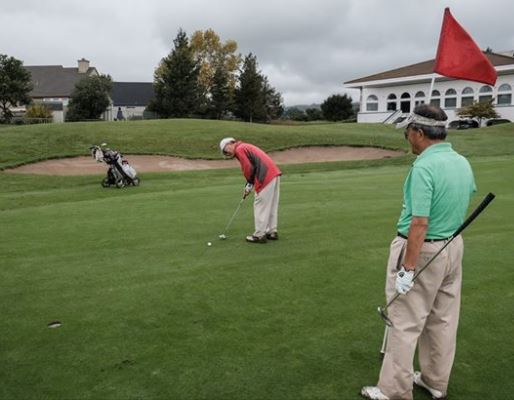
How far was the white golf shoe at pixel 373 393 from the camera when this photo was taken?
4113 mm

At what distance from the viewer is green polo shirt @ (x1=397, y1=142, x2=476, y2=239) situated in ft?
12.4

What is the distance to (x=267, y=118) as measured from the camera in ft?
249

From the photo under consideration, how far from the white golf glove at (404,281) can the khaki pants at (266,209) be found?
5449 millimetres

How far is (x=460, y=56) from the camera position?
552 cm

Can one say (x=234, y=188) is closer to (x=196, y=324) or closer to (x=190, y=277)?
(x=190, y=277)

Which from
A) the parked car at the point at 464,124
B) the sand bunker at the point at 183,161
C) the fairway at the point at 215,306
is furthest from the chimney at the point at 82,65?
the fairway at the point at 215,306

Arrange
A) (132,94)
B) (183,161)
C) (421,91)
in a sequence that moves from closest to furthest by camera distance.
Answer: (183,161)
(421,91)
(132,94)

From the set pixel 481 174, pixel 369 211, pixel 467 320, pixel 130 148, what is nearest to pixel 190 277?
pixel 467 320

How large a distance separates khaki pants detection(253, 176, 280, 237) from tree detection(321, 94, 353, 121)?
3049 inches

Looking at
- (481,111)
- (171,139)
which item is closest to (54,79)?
(481,111)

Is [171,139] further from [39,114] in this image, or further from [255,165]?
[39,114]

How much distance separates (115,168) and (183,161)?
8.70 metres

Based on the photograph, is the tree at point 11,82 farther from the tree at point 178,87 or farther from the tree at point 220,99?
the tree at point 220,99

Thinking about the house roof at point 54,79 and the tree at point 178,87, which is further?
the house roof at point 54,79
